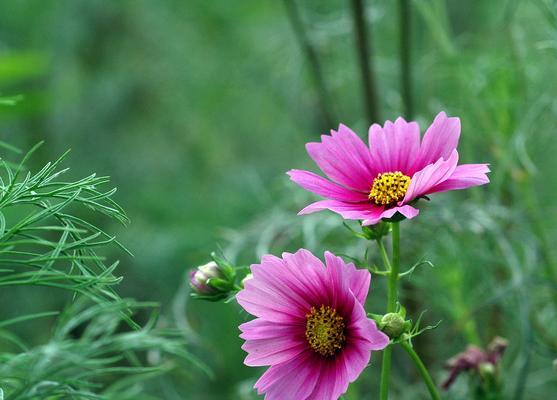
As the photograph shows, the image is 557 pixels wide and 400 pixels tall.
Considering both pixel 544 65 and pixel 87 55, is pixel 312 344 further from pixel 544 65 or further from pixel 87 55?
pixel 87 55

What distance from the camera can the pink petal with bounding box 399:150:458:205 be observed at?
0.32 metres

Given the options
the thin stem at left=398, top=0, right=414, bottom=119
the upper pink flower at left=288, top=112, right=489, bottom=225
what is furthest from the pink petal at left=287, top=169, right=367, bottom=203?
the thin stem at left=398, top=0, right=414, bottom=119

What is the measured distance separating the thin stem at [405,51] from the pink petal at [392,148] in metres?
0.33

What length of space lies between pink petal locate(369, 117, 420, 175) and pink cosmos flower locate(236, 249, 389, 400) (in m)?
0.08

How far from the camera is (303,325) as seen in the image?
1.17 feet

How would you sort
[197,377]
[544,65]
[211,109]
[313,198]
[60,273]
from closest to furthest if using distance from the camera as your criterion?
[60,273] → [313,198] → [544,65] → [197,377] → [211,109]

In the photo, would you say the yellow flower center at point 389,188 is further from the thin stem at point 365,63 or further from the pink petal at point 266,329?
the thin stem at point 365,63

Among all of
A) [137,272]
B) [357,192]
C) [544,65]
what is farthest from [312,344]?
[137,272]

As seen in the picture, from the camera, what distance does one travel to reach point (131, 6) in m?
1.69

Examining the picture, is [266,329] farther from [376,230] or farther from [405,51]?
[405,51]

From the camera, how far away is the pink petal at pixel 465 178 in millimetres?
321

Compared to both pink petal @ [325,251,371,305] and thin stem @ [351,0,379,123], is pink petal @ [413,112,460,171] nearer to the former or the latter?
pink petal @ [325,251,371,305]

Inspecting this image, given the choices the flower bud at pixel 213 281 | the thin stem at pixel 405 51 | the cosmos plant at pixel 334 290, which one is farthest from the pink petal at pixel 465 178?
the thin stem at pixel 405 51

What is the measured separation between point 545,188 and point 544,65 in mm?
357
